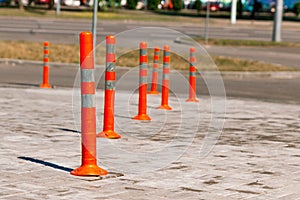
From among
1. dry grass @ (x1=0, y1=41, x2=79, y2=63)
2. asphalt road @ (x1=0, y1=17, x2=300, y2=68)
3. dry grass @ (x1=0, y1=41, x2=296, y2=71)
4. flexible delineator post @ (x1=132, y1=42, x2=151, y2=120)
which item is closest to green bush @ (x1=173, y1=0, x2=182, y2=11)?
asphalt road @ (x1=0, y1=17, x2=300, y2=68)

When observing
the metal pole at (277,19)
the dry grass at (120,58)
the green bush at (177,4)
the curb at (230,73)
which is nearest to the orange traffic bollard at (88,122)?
the curb at (230,73)

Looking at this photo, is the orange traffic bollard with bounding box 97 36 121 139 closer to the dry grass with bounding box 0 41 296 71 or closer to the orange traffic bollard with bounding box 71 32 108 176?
the orange traffic bollard with bounding box 71 32 108 176

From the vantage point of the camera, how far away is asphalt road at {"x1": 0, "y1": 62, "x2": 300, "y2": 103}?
19.5 meters

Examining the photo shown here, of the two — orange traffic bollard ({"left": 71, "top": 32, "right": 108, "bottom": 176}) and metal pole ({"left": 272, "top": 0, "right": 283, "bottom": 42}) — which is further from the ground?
orange traffic bollard ({"left": 71, "top": 32, "right": 108, "bottom": 176})

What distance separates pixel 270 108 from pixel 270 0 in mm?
71328

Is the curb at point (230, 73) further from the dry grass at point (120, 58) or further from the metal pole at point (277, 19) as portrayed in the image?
the metal pole at point (277, 19)

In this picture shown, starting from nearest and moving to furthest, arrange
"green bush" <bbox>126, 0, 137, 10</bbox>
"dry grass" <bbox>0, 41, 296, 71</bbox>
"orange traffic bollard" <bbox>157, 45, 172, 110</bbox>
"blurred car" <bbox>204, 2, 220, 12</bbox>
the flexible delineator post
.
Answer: the flexible delineator post → "orange traffic bollard" <bbox>157, 45, 172, 110</bbox> → "dry grass" <bbox>0, 41, 296, 71</bbox> → "green bush" <bbox>126, 0, 137, 10</bbox> → "blurred car" <bbox>204, 2, 220, 12</bbox>

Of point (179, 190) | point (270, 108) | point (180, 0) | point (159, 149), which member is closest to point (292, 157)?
point (159, 149)

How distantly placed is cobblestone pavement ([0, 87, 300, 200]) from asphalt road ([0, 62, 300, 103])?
3736 millimetres

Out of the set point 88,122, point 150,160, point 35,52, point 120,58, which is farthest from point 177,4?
point 88,122

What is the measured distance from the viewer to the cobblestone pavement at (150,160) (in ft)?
25.9

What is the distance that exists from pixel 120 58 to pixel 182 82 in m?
5.51

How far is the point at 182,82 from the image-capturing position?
21.6 m

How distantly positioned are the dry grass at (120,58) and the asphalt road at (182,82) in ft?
3.27
